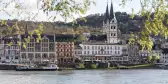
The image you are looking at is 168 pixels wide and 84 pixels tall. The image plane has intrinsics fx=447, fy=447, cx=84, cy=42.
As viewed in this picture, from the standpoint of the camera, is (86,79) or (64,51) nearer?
(86,79)

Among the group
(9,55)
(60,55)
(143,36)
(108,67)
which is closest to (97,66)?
(108,67)

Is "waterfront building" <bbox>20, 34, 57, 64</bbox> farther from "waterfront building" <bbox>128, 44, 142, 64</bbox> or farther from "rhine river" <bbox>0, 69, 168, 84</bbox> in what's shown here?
"rhine river" <bbox>0, 69, 168, 84</bbox>

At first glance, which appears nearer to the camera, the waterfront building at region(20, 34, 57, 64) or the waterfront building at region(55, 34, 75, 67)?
the waterfront building at region(20, 34, 57, 64)

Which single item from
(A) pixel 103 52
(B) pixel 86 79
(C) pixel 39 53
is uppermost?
(A) pixel 103 52

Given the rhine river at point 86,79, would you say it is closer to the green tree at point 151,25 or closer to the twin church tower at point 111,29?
the green tree at point 151,25

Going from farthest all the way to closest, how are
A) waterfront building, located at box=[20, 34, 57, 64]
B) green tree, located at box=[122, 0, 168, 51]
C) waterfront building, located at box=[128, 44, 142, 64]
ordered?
waterfront building, located at box=[128, 44, 142, 64], waterfront building, located at box=[20, 34, 57, 64], green tree, located at box=[122, 0, 168, 51]

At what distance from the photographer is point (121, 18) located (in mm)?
138500

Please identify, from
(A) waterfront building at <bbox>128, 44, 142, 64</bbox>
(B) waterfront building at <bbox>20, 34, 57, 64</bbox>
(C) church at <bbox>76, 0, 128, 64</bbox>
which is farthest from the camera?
(A) waterfront building at <bbox>128, 44, 142, 64</bbox>

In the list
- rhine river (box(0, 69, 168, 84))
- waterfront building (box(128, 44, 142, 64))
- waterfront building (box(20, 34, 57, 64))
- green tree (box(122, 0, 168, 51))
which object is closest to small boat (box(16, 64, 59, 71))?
waterfront building (box(20, 34, 57, 64))

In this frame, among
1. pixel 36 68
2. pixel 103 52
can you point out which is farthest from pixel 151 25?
pixel 103 52

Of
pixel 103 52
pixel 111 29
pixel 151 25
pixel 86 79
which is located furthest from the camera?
pixel 111 29

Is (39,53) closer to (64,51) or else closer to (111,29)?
(64,51)

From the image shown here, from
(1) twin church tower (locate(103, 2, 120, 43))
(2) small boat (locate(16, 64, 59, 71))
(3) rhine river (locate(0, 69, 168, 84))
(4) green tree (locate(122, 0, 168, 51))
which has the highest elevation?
(1) twin church tower (locate(103, 2, 120, 43))

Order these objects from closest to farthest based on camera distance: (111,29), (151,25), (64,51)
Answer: (151,25) < (64,51) < (111,29)
